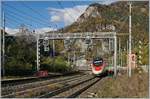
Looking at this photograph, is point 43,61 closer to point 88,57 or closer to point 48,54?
point 48,54

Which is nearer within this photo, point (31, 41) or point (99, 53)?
point (31, 41)

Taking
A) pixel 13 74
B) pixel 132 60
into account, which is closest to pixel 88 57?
pixel 13 74

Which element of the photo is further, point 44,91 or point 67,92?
point 67,92

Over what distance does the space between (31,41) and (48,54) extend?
1183 centimetres

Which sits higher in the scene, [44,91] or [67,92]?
[44,91]

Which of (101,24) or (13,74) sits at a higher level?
(101,24)

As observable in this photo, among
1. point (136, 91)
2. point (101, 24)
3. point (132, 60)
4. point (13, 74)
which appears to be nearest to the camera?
point (136, 91)

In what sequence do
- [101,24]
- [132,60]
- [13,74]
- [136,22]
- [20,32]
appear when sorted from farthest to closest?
[101,24] → [20,32] → [136,22] → [13,74] → [132,60]

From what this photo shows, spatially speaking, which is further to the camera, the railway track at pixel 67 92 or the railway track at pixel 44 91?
the railway track at pixel 67 92

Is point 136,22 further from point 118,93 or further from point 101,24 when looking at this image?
point 118,93

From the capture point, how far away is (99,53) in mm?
141750

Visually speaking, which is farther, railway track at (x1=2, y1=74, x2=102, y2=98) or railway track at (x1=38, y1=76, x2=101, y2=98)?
railway track at (x1=38, y1=76, x2=101, y2=98)

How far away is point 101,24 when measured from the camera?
14125cm

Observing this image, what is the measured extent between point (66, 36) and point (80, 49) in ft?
211
